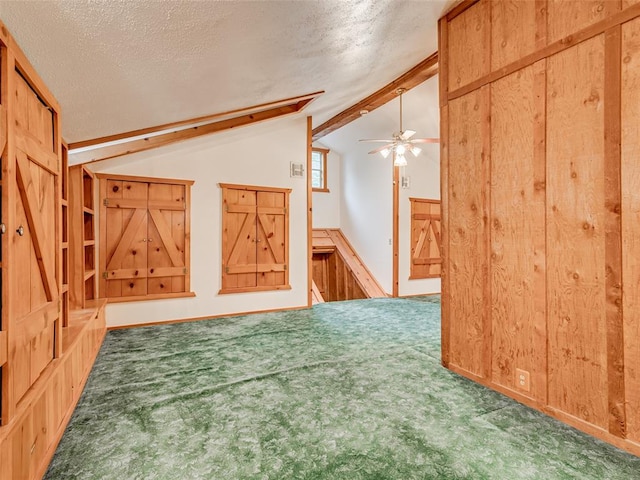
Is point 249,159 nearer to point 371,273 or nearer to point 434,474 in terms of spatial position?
point 371,273

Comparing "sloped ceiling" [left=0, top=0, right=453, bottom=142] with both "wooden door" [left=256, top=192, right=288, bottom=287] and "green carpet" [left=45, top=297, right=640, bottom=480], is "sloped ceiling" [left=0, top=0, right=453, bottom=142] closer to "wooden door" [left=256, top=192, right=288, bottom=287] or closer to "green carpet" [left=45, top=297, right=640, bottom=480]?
"wooden door" [left=256, top=192, right=288, bottom=287]

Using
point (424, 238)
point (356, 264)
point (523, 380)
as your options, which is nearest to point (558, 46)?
point (523, 380)

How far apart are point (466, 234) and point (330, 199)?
560 cm

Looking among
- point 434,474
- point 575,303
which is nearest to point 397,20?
point 575,303

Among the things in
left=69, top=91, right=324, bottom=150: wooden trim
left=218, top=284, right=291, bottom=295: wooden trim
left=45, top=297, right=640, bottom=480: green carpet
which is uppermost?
left=69, top=91, right=324, bottom=150: wooden trim

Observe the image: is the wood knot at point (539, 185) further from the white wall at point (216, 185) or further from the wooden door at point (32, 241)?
the white wall at point (216, 185)

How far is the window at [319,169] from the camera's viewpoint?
8109 mm

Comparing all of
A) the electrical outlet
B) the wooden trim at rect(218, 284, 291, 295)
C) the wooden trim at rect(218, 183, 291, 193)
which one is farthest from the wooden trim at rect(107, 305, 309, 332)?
the electrical outlet

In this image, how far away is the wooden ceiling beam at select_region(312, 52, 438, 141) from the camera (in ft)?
13.1

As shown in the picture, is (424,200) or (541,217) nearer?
(541,217)

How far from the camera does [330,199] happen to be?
324 inches

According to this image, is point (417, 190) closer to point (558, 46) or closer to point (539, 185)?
point (539, 185)

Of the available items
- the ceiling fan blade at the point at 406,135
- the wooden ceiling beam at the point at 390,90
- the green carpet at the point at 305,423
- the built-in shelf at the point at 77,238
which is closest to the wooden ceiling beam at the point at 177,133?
the built-in shelf at the point at 77,238

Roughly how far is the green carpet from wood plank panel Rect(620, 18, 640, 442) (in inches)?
14.5
